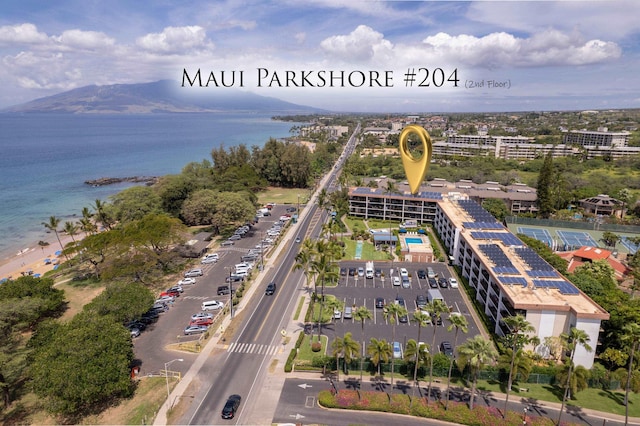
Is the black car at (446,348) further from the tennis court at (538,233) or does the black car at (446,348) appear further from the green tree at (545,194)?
the green tree at (545,194)

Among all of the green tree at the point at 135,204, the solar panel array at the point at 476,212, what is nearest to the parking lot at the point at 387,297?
the solar panel array at the point at 476,212

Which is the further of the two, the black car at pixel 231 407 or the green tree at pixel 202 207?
the green tree at pixel 202 207

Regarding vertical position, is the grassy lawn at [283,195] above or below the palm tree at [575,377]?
below

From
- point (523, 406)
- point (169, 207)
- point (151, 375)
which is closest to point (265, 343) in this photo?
point (151, 375)

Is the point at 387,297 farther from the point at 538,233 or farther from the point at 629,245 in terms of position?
the point at 629,245

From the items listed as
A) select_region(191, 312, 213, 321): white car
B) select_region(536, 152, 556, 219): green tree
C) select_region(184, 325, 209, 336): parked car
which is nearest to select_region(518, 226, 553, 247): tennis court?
select_region(536, 152, 556, 219): green tree

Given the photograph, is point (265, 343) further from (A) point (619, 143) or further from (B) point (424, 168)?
(A) point (619, 143)
